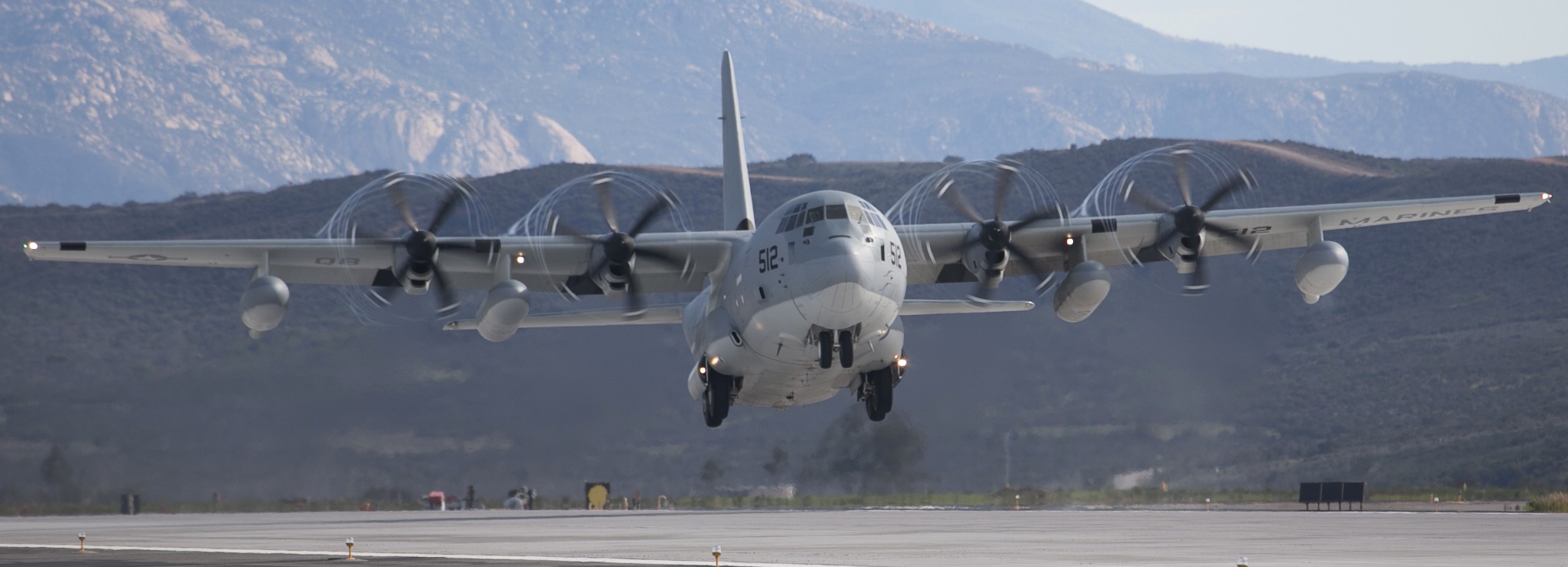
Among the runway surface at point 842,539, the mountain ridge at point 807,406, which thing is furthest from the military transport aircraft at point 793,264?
the mountain ridge at point 807,406

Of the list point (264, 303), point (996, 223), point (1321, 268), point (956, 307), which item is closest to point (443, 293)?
point (264, 303)

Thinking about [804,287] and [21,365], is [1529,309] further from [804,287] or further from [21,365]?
[21,365]

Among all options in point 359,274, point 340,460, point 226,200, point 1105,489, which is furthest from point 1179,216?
point 226,200

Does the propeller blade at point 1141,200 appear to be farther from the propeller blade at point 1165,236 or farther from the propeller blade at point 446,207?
the propeller blade at point 446,207

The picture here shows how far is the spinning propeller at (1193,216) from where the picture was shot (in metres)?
31.7

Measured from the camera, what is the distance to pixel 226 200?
120875 mm

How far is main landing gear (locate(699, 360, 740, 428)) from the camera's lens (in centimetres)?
3231

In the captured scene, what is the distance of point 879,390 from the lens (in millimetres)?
32094

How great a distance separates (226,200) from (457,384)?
69.9 meters

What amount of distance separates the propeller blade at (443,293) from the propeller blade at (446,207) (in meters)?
0.87

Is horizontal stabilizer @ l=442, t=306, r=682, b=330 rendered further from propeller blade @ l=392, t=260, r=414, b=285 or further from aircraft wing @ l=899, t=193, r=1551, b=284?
aircraft wing @ l=899, t=193, r=1551, b=284

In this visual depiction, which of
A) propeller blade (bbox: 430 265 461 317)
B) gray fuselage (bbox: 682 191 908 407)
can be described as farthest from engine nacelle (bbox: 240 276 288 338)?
gray fuselage (bbox: 682 191 908 407)

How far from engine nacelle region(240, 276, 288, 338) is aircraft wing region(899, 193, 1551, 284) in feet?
41.0

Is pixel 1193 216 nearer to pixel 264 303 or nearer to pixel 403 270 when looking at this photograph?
pixel 403 270
